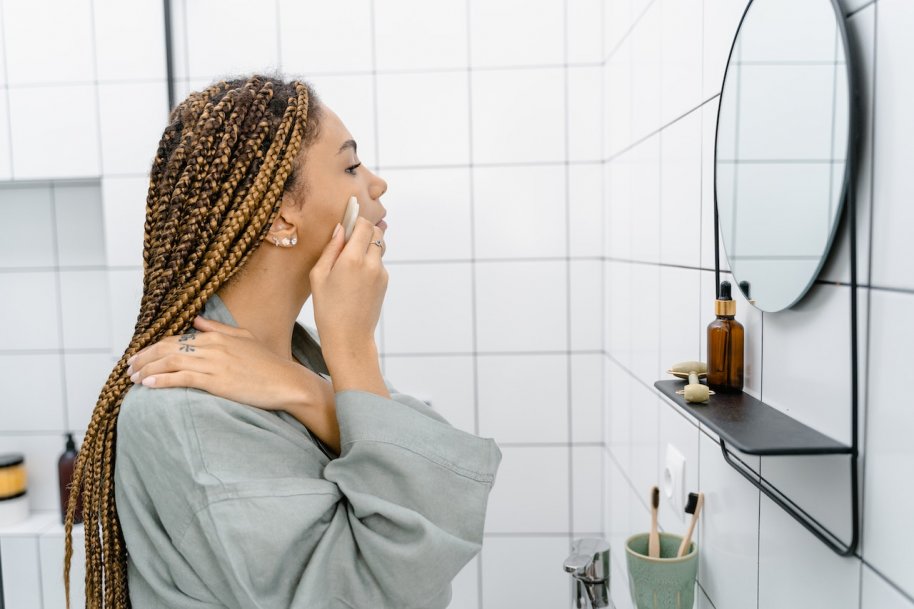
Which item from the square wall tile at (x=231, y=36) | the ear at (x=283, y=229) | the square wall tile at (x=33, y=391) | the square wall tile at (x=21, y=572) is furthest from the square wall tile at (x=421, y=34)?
the square wall tile at (x=21, y=572)

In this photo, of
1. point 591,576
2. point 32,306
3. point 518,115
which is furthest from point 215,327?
point 32,306

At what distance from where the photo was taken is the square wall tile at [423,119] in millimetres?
1685

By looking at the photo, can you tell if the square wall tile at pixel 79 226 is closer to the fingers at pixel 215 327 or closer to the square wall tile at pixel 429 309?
the square wall tile at pixel 429 309

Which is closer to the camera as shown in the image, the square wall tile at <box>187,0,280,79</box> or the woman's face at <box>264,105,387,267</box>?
the woman's face at <box>264,105,387,267</box>

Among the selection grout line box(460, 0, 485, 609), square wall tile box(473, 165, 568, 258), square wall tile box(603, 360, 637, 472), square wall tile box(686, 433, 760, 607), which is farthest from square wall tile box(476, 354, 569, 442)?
square wall tile box(686, 433, 760, 607)

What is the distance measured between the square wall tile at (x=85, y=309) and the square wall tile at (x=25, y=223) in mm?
83

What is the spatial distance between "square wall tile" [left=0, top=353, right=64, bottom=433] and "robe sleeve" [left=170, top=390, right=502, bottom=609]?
134cm

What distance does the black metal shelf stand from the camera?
1.98ft

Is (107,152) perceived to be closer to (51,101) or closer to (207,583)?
(51,101)

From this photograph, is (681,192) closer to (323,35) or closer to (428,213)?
(428,213)

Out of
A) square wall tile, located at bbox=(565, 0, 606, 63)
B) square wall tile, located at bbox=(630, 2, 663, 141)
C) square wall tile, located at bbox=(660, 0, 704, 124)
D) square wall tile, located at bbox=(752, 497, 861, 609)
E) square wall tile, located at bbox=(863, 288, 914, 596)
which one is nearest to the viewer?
square wall tile, located at bbox=(863, 288, 914, 596)

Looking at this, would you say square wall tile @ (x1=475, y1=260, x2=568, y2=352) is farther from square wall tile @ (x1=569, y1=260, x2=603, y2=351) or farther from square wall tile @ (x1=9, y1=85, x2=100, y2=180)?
square wall tile @ (x1=9, y1=85, x2=100, y2=180)

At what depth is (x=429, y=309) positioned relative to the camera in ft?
5.68

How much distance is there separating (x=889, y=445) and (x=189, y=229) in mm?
770
